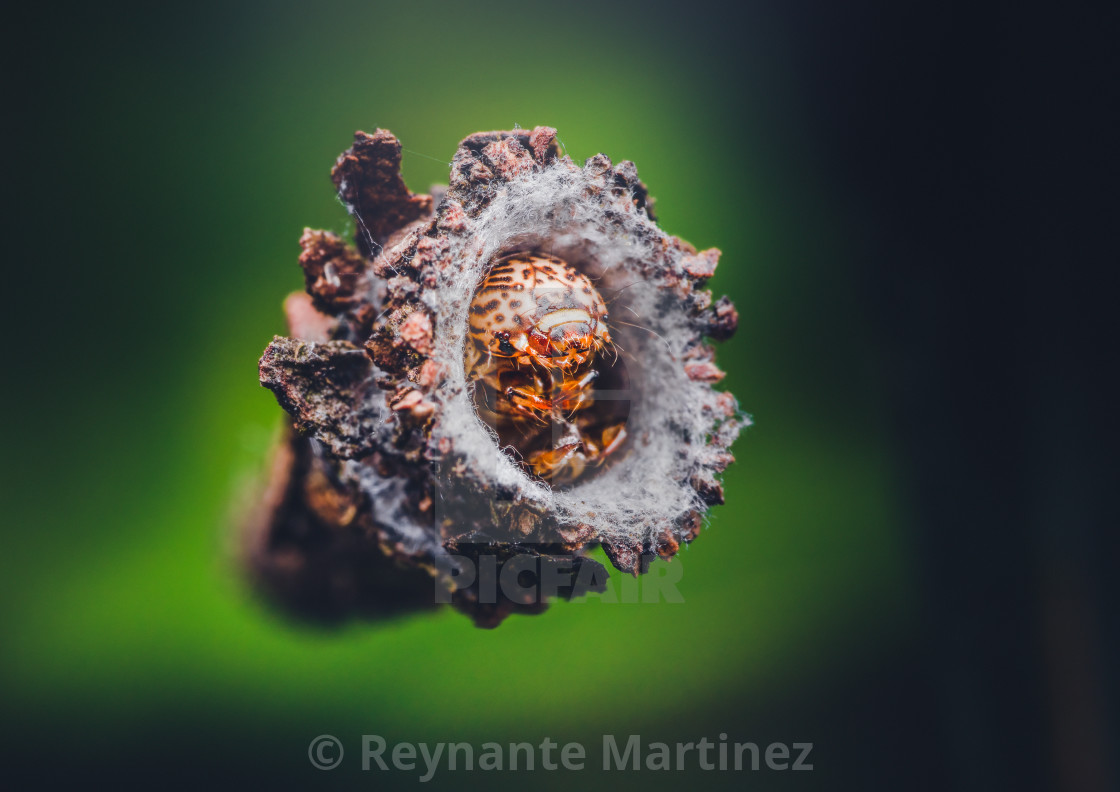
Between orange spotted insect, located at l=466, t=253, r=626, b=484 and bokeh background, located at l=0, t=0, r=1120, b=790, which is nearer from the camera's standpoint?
orange spotted insect, located at l=466, t=253, r=626, b=484

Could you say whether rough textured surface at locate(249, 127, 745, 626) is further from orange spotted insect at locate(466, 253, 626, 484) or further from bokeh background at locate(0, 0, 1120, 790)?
bokeh background at locate(0, 0, 1120, 790)

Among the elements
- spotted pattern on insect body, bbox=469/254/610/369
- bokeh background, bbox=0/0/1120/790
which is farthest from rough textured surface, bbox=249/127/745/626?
bokeh background, bbox=0/0/1120/790

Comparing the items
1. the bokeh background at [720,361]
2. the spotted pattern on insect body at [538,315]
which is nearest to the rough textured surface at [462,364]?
the spotted pattern on insect body at [538,315]

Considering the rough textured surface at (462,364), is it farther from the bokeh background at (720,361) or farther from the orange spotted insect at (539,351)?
the bokeh background at (720,361)

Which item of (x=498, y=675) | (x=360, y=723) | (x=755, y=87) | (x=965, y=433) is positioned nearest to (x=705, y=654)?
(x=498, y=675)
